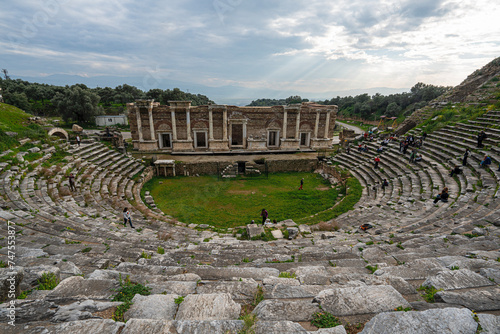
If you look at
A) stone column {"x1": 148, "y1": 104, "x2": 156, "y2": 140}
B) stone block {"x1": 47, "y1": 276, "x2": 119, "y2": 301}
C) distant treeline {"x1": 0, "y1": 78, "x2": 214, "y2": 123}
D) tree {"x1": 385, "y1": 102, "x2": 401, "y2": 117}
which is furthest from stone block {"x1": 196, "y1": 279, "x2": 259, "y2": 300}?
tree {"x1": 385, "y1": 102, "x2": 401, "y2": 117}

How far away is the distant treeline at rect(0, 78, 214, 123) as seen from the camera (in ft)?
128

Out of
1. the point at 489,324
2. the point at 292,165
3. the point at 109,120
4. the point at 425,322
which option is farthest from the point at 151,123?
the point at 489,324

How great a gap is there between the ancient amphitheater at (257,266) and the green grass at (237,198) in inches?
77.6

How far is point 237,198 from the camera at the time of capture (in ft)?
54.2

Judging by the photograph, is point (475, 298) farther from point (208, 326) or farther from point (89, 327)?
point (89, 327)

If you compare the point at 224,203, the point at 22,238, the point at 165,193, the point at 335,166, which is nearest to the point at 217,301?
the point at 22,238

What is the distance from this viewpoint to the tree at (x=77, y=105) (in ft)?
127

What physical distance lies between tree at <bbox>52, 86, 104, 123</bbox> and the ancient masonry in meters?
21.1

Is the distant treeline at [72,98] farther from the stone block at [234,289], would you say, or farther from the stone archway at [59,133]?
the stone block at [234,289]

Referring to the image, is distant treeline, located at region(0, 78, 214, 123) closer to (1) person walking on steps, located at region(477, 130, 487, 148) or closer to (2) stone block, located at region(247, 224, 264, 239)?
(2) stone block, located at region(247, 224, 264, 239)

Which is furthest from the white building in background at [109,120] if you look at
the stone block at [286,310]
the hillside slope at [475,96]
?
the stone block at [286,310]

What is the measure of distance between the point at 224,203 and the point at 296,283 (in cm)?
1201

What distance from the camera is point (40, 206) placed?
967 cm

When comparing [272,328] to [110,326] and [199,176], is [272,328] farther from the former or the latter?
[199,176]
